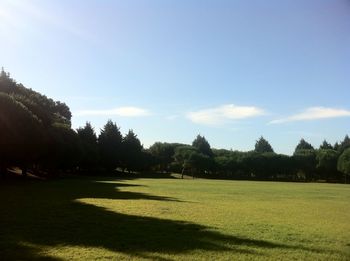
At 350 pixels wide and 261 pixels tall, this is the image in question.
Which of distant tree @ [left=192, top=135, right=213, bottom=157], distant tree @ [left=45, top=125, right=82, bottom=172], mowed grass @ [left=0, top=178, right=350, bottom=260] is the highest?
distant tree @ [left=192, top=135, right=213, bottom=157]

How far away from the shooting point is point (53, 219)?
20.0 m

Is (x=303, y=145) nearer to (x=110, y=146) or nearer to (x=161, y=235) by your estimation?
(x=110, y=146)

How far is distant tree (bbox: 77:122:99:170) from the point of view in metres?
97.6

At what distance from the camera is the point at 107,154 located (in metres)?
121

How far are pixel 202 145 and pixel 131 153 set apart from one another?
51.5 metres

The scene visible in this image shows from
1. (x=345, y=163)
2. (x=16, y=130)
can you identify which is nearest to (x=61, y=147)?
(x=16, y=130)

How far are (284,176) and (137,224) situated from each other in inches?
5349

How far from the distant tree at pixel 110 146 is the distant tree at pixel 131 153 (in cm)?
195

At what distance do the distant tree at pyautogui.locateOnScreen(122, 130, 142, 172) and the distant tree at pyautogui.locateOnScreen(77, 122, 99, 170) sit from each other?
1033cm

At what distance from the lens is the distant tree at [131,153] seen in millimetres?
124375

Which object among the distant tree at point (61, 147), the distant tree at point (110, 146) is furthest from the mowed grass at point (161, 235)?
the distant tree at point (110, 146)

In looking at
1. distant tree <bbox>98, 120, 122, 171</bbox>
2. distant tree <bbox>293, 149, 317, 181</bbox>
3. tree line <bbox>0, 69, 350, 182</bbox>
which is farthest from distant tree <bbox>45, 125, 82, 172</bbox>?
distant tree <bbox>293, 149, 317, 181</bbox>

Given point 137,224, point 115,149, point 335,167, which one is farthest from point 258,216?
point 335,167

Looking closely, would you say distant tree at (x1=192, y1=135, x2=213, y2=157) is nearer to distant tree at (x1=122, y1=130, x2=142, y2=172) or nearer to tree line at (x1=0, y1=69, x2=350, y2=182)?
tree line at (x1=0, y1=69, x2=350, y2=182)
